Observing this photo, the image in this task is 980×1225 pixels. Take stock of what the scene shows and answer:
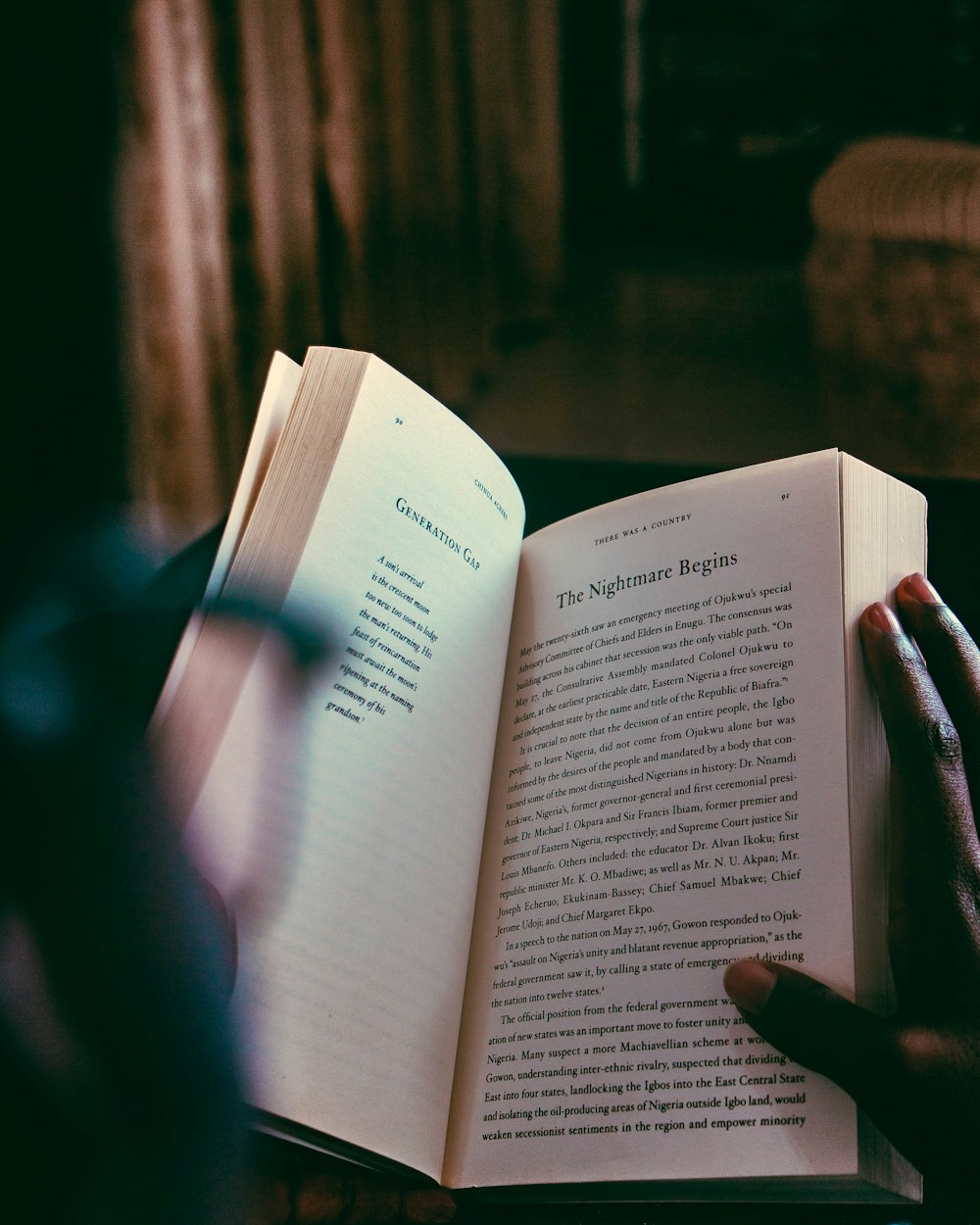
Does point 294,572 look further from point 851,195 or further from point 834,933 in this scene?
point 851,195

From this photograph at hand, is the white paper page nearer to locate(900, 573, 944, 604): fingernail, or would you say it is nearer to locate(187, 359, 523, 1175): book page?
locate(187, 359, 523, 1175): book page

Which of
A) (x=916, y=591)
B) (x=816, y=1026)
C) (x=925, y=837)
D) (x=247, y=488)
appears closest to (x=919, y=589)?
(x=916, y=591)

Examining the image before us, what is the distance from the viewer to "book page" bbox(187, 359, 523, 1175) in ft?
1.59

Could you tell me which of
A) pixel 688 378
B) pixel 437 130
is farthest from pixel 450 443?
pixel 437 130

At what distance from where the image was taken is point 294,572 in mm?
533

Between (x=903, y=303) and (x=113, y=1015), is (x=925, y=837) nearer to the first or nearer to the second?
(x=113, y=1015)

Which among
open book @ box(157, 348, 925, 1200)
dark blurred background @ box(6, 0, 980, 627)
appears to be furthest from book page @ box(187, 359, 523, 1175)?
dark blurred background @ box(6, 0, 980, 627)

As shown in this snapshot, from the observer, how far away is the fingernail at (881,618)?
1.70ft

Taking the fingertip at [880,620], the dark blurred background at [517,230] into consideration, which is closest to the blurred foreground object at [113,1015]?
the fingertip at [880,620]

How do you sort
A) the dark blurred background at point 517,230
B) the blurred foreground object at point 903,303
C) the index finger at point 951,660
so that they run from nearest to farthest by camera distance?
the index finger at point 951,660, the dark blurred background at point 517,230, the blurred foreground object at point 903,303

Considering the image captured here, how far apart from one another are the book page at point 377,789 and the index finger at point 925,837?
0.24 m

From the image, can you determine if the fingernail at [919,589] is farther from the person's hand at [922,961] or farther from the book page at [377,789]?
the book page at [377,789]

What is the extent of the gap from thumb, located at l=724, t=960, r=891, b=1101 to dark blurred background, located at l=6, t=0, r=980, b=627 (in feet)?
1.66

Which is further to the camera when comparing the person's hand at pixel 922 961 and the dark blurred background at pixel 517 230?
the dark blurred background at pixel 517 230
